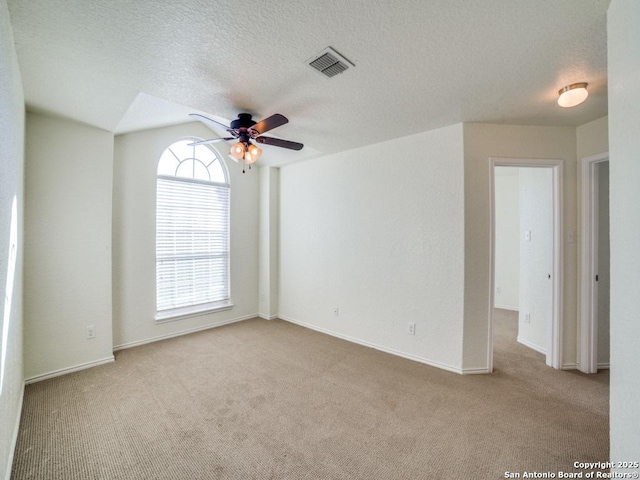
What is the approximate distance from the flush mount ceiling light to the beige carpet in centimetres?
240

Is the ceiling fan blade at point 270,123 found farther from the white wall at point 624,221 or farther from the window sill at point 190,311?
the window sill at point 190,311

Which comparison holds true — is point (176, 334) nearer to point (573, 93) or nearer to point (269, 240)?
point (269, 240)

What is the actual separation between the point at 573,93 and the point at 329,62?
184 centimetres

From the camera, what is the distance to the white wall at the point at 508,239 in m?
5.25

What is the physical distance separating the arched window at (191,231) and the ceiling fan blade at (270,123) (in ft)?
6.20

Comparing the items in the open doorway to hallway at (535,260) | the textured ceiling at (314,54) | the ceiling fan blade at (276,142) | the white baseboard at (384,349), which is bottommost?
the white baseboard at (384,349)

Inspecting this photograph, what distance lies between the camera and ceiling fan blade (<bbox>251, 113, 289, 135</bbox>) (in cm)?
208

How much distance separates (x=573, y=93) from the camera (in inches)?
79.2

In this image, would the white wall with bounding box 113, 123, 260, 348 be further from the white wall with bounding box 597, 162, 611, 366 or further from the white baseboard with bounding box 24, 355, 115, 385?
the white wall with bounding box 597, 162, 611, 366

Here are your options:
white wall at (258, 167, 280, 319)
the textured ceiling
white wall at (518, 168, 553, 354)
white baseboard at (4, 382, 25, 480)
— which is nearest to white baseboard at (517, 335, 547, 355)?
white wall at (518, 168, 553, 354)

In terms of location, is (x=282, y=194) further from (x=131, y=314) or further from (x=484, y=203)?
(x=484, y=203)

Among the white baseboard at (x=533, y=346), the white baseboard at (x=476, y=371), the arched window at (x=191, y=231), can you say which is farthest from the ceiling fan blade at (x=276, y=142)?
the white baseboard at (x=533, y=346)

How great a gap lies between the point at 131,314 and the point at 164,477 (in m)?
2.44

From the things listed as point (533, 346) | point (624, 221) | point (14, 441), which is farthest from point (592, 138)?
point (14, 441)
